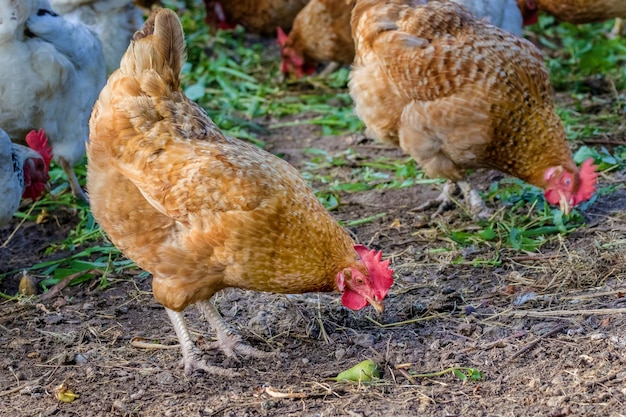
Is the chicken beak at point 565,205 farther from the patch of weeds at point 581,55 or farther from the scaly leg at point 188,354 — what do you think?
the patch of weeds at point 581,55

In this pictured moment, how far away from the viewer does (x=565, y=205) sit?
479 cm

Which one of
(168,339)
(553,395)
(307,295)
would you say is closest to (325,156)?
(307,295)

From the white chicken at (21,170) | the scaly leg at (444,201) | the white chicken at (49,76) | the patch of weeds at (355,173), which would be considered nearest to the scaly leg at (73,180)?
the white chicken at (49,76)

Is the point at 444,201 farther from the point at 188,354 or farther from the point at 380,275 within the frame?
the point at 188,354

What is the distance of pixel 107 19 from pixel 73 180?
5.13 feet

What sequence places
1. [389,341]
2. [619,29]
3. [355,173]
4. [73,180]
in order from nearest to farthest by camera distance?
[389,341], [73,180], [355,173], [619,29]

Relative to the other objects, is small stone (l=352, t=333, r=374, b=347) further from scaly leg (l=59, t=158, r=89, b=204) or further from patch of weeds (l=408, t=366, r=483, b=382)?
scaly leg (l=59, t=158, r=89, b=204)

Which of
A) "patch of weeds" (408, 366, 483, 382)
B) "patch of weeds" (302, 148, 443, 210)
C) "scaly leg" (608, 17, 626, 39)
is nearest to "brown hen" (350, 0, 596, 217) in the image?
"patch of weeds" (302, 148, 443, 210)

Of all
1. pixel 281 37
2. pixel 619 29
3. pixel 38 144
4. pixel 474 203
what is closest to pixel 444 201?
pixel 474 203

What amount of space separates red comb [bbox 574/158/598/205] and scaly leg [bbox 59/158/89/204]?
3404 mm

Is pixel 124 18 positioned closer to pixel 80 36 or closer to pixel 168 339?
pixel 80 36

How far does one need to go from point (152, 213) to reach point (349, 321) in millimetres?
1174

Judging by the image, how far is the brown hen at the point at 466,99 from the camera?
480 centimetres

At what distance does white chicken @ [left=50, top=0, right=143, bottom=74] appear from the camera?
6.48 meters
